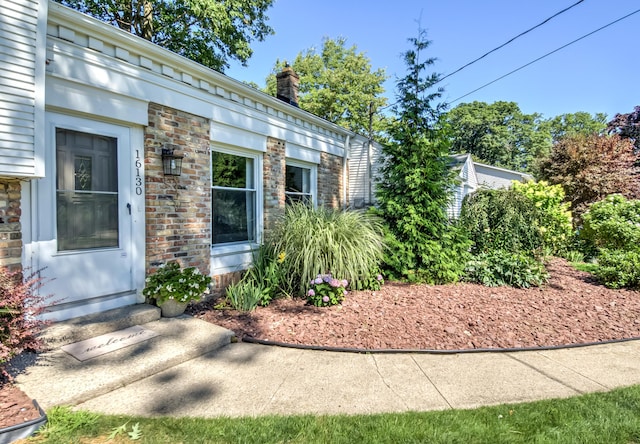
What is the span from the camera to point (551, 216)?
345 inches

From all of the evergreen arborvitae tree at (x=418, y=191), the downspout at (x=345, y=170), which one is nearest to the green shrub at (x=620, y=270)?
the evergreen arborvitae tree at (x=418, y=191)

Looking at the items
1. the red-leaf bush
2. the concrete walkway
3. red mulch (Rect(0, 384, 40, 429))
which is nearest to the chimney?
the concrete walkway

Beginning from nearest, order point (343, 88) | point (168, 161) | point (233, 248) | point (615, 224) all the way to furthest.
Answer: point (168, 161) < point (233, 248) < point (615, 224) < point (343, 88)

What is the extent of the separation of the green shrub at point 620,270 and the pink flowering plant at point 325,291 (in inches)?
198

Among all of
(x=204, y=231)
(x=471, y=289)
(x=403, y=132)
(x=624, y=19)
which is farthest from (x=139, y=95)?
(x=624, y=19)

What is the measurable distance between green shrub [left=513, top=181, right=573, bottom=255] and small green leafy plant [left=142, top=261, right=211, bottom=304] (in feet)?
27.4

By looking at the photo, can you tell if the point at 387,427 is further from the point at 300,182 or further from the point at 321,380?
the point at 300,182

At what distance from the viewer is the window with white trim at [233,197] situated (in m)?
5.29

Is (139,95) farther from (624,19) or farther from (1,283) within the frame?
(624,19)

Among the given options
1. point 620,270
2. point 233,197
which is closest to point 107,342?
point 233,197

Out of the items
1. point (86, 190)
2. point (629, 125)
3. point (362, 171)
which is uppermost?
point (629, 125)

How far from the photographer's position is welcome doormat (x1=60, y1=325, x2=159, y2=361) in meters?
3.03

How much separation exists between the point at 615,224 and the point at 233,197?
25.3ft

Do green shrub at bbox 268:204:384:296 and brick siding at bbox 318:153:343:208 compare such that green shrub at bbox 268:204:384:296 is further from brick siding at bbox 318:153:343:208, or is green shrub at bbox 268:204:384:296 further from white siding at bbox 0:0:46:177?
white siding at bbox 0:0:46:177
